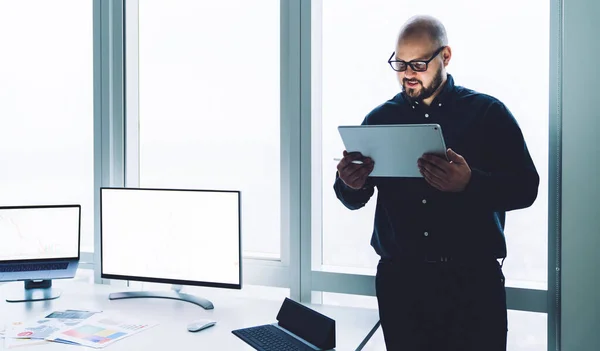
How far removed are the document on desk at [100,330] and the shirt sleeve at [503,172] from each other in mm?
1195

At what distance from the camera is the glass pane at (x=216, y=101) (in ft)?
7.57

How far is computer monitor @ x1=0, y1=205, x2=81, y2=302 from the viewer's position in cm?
217

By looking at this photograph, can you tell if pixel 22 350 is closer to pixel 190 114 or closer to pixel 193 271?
pixel 193 271

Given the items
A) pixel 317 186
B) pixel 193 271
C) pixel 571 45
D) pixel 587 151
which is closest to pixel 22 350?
pixel 193 271

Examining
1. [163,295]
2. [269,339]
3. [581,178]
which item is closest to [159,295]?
[163,295]

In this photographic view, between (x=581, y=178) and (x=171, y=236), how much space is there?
153 centimetres

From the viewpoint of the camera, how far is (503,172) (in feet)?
5.20

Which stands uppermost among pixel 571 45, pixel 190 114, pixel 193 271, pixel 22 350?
pixel 571 45

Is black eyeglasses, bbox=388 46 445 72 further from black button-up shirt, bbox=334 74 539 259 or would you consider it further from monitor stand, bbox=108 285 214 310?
monitor stand, bbox=108 285 214 310

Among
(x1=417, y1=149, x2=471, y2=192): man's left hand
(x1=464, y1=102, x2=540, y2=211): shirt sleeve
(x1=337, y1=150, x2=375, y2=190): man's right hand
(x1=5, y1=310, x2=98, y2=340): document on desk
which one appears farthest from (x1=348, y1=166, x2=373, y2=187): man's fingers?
(x1=5, y1=310, x2=98, y2=340): document on desk

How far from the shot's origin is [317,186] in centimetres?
219

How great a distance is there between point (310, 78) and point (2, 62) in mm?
1756

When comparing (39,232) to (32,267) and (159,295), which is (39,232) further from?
(159,295)

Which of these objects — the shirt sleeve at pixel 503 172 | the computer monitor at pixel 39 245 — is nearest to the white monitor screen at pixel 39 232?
the computer monitor at pixel 39 245
